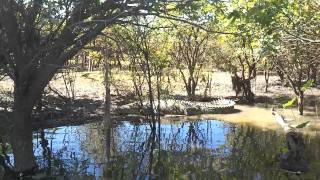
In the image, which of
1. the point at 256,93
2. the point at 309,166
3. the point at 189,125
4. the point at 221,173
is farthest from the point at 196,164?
the point at 256,93

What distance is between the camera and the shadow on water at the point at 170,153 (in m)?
9.38

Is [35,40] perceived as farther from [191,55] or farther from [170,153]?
[191,55]

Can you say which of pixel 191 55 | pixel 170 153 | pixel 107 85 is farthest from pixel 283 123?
pixel 191 55

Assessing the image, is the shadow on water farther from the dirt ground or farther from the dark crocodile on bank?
the dark crocodile on bank

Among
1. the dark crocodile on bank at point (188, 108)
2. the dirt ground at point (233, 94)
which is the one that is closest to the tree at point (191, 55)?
the dirt ground at point (233, 94)

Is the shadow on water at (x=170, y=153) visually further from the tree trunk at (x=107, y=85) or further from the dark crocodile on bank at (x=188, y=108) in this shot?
the dark crocodile on bank at (x=188, y=108)

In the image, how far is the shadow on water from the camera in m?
9.38

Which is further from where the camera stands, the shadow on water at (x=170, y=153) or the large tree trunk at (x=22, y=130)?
the shadow on water at (x=170, y=153)

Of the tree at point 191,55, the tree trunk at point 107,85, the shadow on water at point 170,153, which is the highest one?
the tree at point 191,55

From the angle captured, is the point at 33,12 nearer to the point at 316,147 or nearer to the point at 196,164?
the point at 196,164

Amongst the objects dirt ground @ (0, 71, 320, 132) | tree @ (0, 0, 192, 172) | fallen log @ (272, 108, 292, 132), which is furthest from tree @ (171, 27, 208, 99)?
tree @ (0, 0, 192, 172)

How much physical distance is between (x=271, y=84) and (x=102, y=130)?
15724mm

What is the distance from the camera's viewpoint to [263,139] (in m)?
13.1

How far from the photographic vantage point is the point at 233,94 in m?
24.0
